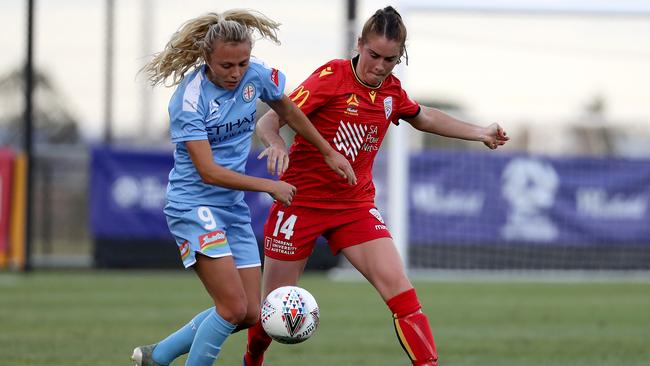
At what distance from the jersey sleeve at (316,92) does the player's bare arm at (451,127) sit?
0.61 meters

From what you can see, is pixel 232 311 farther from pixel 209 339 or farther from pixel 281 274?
pixel 281 274

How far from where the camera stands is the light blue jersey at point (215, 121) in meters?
6.00

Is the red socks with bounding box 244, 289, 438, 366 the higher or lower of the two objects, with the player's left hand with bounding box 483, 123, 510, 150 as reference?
lower

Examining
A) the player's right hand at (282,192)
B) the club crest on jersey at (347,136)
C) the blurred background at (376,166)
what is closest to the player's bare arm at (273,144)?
the player's right hand at (282,192)

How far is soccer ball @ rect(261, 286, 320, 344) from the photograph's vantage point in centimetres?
621

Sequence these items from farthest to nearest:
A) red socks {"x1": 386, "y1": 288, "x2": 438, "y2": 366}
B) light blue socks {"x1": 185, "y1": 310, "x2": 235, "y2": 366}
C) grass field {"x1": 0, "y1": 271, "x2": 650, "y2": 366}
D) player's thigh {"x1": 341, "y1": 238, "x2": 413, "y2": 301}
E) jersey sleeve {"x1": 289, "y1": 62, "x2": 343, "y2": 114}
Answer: grass field {"x1": 0, "y1": 271, "x2": 650, "y2": 366}, jersey sleeve {"x1": 289, "y1": 62, "x2": 343, "y2": 114}, player's thigh {"x1": 341, "y1": 238, "x2": 413, "y2": 301}, red socks {"x1": 386, "y1": 288, "x2": 438, "y2": 366}, light blue socks {"x1": 185, "y1": 310, "x2": 235, "y2": 366}

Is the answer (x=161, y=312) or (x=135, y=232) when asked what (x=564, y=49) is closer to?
(x=135, y=232)

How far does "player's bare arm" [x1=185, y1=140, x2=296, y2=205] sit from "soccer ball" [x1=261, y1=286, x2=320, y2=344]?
2.12 ft

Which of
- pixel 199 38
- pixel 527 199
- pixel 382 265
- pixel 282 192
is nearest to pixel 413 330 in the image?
pixel 382 265

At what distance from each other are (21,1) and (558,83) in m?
8.19

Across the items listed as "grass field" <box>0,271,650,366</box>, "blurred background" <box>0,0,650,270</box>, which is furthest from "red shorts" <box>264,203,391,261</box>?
"blurred background" <box>0,0,650,270</box>

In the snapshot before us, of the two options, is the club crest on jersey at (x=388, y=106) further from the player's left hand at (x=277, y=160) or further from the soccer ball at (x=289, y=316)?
the soccer ball at (x=289, y=316)

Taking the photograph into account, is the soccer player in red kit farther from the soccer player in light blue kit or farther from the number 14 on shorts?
the soccer player in light blue kit

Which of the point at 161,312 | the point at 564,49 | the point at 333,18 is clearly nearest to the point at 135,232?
the point at 333,18
